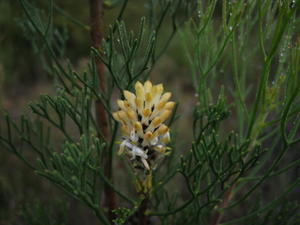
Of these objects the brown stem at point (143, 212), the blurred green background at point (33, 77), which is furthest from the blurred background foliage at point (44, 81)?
the brown stem at point (143, 212)

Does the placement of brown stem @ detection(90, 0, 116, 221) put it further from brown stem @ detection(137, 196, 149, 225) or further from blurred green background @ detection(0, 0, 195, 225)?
blurred green background @ detection(0, 0, 195, 225)

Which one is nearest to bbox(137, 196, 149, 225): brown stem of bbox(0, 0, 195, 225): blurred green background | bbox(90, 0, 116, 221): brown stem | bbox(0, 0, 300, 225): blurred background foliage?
Result: bbox(90, 0, 116, 221): brown stem

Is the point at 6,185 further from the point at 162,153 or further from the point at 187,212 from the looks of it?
the point at 162,153

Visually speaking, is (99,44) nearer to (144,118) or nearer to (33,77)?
(144,118)

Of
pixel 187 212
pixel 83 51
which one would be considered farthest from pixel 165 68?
pixel 187 212

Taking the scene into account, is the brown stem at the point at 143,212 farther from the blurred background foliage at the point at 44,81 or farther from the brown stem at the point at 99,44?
the blurred background foliage at the point at 44,81

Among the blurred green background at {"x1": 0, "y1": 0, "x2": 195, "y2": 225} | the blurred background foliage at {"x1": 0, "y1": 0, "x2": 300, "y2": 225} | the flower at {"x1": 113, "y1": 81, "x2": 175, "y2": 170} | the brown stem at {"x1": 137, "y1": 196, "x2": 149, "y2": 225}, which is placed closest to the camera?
the flower at {"x1": 113, "y1": 81, "x2": 175, "y2": 170}

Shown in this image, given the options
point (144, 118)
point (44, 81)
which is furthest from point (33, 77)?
point (144, 118)
